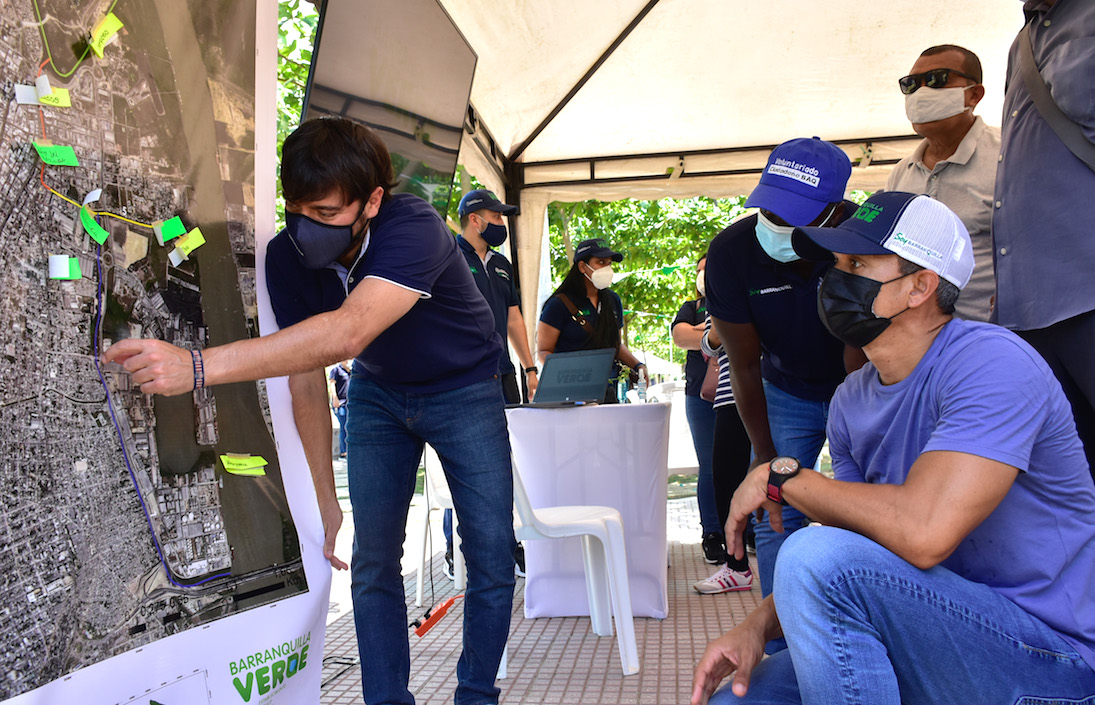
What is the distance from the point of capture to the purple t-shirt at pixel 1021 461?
133cm

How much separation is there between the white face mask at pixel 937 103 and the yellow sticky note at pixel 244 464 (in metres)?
2.27

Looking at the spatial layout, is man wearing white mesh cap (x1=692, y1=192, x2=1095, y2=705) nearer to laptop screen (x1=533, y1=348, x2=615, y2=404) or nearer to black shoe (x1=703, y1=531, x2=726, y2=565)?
laptop screen (x1=533, y1=348, x2=615, y2=404)

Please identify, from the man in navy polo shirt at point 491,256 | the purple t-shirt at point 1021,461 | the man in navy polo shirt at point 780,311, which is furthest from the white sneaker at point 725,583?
the purple t-shirt at point 1021,461

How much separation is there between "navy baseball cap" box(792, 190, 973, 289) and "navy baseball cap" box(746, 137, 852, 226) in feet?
1.80

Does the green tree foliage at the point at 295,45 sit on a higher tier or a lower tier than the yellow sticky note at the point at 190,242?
higher

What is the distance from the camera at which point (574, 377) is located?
366 centimetres

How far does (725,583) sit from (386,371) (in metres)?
2.37

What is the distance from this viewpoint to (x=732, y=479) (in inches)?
158

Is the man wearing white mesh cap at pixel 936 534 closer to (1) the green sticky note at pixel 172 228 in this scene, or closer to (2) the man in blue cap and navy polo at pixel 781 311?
(2) the man in blue cap and navy polo at pixel 781 311

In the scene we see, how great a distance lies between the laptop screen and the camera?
364cm

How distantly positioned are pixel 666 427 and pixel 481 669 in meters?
1.63

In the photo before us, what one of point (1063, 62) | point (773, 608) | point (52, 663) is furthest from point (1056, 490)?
point (52, 663)

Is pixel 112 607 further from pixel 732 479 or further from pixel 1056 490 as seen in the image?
pixel 732 479

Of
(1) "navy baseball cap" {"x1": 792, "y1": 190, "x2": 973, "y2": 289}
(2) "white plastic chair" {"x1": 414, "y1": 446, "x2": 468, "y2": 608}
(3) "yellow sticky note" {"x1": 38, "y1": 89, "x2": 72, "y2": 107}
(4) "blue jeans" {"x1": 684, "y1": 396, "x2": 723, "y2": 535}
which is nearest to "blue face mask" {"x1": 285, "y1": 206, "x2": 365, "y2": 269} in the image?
(3) "yellow sticky note" {"x1": 38, "y1": 89, "x2": 72, "y2": 107}
